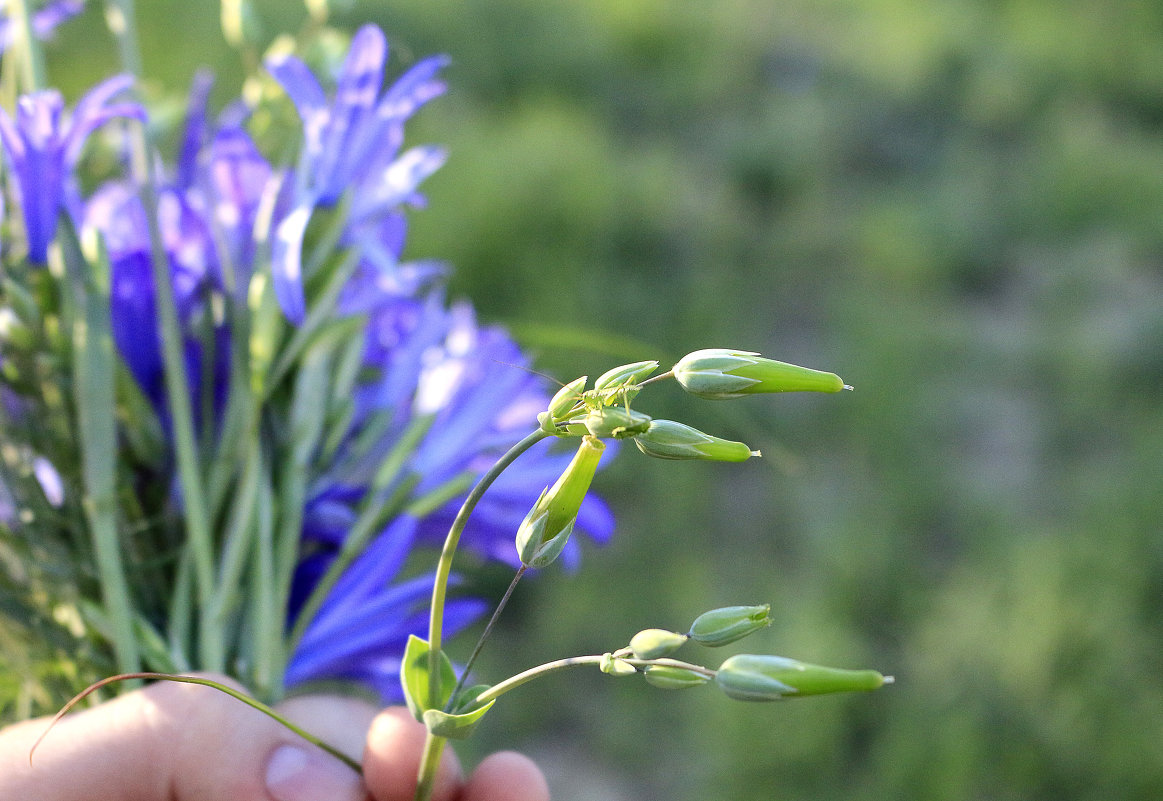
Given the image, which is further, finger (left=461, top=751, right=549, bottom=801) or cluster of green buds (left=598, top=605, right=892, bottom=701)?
finger (left=461, top=751, right=549, bottom=801)

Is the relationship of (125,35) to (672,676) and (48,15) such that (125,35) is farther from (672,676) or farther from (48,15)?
(672,676)

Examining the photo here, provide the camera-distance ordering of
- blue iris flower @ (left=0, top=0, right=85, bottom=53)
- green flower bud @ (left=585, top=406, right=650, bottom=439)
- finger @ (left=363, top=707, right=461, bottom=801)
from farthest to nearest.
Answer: blue iris flower @ (left=0, top=0, right=85, bottom=53) < finger @ (left=363, top=707, right=461, bottom=801) < green flower bud @ (left=585, top=406, right=650, bottom=439)

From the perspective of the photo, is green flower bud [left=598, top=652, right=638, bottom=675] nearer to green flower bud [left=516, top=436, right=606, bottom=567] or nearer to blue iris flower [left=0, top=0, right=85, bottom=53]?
green flower bud [left=516, top=436, right=606, bottom=567]

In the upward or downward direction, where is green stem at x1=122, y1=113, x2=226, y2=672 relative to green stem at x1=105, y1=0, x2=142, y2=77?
downward

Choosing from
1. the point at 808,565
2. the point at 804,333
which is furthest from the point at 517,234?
the point at 808,565

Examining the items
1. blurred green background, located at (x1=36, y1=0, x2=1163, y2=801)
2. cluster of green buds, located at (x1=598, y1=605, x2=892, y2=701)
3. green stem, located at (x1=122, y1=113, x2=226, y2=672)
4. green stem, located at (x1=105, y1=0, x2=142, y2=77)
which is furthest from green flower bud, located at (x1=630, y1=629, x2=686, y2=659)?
blurred green background, located at (x1=36, y1=0, x2=1163, y2=801)

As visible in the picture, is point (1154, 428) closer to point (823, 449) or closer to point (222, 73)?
point (823, 449)
